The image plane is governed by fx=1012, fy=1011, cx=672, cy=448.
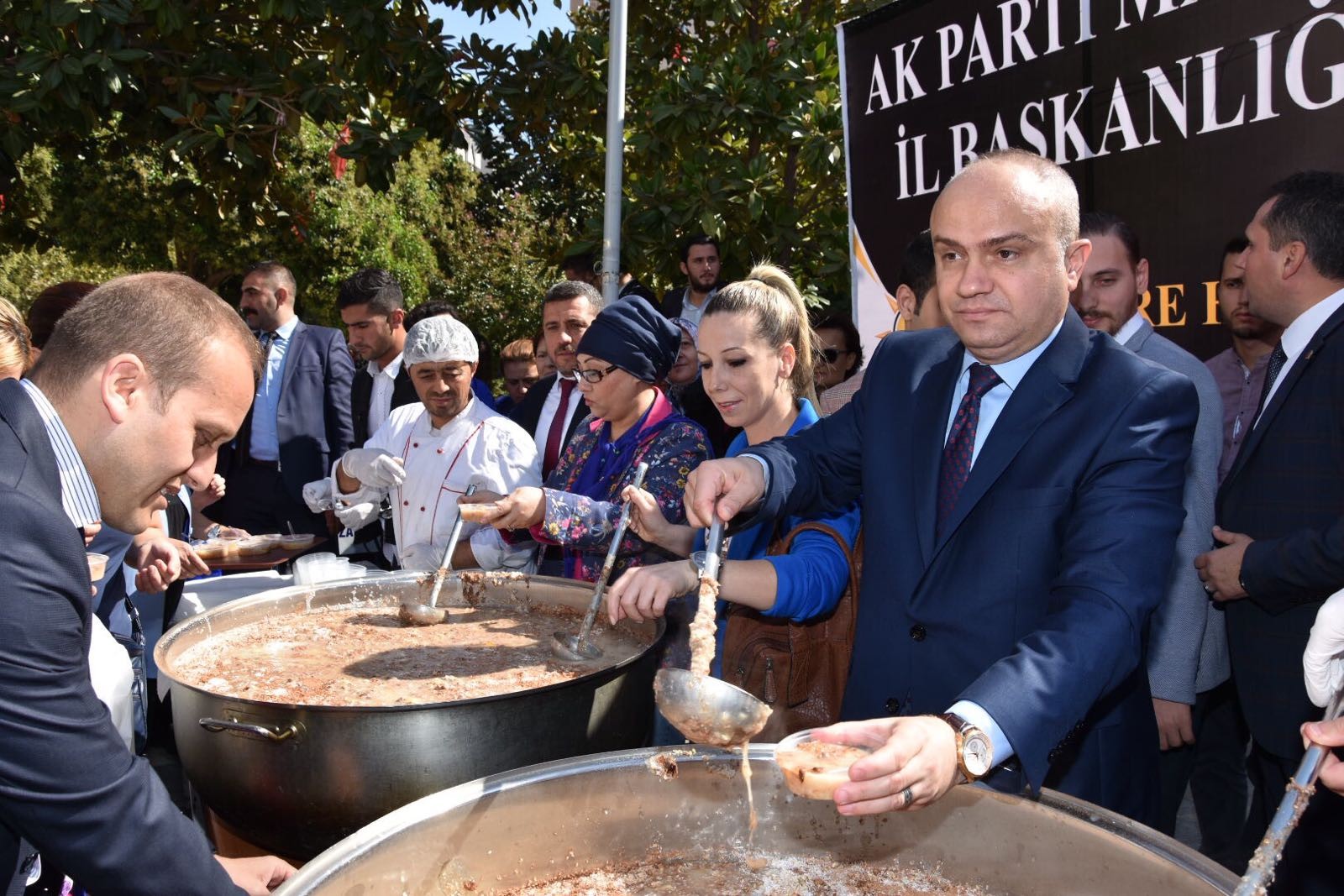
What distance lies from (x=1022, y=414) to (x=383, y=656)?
60.2 inches

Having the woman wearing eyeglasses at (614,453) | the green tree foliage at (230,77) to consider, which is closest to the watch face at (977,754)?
the woman wearing eyeglasses at (614,453)

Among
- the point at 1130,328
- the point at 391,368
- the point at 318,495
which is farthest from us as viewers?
the point at 391,368

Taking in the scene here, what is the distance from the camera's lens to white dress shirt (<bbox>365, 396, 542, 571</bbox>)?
3521 mm

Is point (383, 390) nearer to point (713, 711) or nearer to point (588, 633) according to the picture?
point (588, 633)

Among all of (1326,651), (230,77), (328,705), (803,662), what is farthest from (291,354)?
(1326,651)

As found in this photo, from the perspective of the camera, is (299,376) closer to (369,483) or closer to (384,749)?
(369,483)

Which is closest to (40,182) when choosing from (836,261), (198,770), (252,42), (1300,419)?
(252,42)

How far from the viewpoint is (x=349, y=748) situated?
1.68m

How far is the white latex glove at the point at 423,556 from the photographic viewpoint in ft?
11.0

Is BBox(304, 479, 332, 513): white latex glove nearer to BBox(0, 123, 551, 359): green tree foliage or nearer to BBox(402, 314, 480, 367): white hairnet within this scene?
BBox(402, 314, 480, 367): white hairnet

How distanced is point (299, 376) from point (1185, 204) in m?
4.17

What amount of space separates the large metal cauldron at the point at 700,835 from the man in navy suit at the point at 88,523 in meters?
0.27

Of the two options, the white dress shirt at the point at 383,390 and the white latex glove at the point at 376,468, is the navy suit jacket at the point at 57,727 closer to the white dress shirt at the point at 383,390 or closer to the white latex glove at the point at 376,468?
the white latex glove at the point at 376,468

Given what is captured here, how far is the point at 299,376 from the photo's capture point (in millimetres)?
5312
